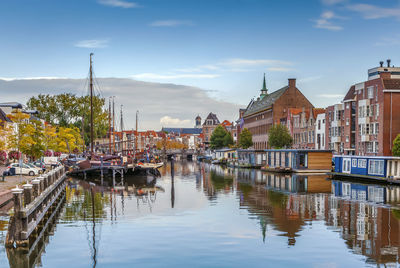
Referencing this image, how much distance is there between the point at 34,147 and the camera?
68688 mm

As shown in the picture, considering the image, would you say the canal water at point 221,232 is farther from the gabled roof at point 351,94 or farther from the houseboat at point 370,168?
the gabled roof at point 351,94

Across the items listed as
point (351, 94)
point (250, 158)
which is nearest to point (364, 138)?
point (351, 94)

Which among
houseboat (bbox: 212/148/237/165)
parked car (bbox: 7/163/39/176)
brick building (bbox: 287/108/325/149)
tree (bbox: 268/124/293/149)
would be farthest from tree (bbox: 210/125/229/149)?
parked car (bbox: 7/163/39/176)

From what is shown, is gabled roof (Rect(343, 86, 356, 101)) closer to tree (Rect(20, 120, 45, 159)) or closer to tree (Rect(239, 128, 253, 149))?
tree (Rect(20, 120, 45, 159))

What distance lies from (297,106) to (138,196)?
3283 inches

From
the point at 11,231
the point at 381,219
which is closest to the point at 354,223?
the point at 381,219

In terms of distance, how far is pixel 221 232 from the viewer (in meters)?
26.1

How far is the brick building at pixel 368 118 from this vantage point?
66125 millimetres

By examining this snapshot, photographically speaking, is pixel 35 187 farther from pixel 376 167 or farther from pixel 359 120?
pixel 359 120

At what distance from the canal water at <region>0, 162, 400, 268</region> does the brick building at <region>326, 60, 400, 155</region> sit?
26316 millimetres

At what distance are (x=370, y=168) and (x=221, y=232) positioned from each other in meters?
37.2

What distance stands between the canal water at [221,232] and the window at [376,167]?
43.2 ft

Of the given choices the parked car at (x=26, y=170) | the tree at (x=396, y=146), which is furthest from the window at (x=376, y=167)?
the parked car at (x=26, y=170)

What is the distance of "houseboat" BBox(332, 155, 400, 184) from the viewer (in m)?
53.3
